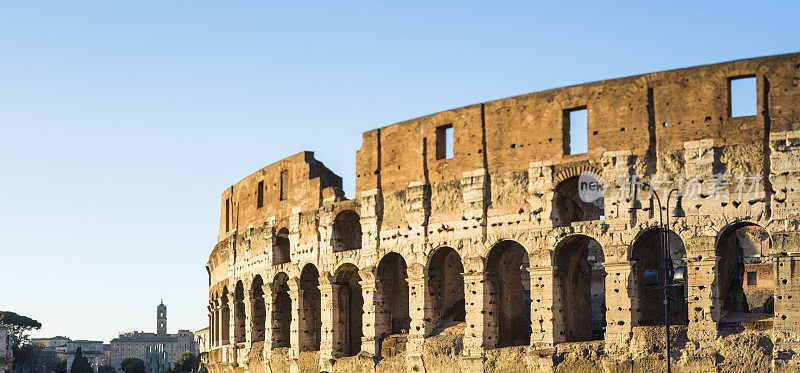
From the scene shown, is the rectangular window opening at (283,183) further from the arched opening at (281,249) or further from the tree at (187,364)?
the tree at (187,364)

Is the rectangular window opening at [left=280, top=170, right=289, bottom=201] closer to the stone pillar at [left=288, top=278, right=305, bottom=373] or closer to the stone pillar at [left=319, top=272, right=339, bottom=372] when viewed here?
the stone pillar at [left=288, top=278, right=305, bottom=373]

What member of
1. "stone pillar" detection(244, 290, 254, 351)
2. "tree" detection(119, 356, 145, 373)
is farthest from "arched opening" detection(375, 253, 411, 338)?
"tree" detection(119, 356, 145, 373)

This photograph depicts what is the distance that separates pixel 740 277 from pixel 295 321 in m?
11.6

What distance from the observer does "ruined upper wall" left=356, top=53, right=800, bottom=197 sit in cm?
1969

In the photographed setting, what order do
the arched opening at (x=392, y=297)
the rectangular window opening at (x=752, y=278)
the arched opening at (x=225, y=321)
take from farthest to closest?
the arched opening at (x=225, y=321)
the rectangular window opening at (x=752, y=278)
the arched opening at (x=392, y=297)

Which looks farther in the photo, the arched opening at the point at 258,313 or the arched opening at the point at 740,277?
the arched opening at the point at 258,313

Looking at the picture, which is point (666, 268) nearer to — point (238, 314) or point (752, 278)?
point (752, 278)

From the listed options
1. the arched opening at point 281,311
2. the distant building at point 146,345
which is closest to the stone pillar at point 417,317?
the arched opening at point 281,311

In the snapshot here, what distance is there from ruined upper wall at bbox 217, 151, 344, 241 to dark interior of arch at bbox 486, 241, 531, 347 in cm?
553

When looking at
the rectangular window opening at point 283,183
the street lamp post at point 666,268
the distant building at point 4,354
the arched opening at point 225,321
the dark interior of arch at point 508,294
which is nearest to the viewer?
the street lamp post at point 666,268

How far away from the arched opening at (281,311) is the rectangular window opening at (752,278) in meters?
14.1

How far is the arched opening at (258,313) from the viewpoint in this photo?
30406mm

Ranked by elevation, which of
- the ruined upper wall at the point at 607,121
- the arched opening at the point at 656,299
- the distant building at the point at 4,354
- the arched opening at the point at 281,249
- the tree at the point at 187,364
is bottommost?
the tree at the point at 187,364

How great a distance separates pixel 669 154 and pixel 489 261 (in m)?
4.70
